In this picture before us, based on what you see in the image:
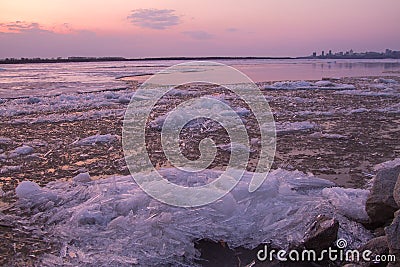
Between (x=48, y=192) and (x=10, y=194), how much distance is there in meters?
0.54

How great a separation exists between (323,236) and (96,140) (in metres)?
5.05

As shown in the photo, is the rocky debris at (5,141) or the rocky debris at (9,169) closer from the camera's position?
the rocky debris at (9,169)

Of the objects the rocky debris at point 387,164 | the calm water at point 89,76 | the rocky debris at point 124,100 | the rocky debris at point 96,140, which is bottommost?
the rocky debris at point 387,164

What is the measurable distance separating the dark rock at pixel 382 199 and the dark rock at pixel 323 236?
1.57 ft

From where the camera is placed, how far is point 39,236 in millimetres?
3408

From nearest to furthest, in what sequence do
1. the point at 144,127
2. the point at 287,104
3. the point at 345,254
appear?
1. the point at 345,254
2. the point at 144,127
3. the point at 287,104

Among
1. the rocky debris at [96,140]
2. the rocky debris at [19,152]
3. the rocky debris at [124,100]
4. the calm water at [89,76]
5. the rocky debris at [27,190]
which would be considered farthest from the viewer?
the calm water at [89,76]

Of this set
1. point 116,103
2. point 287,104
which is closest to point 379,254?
point 287,104

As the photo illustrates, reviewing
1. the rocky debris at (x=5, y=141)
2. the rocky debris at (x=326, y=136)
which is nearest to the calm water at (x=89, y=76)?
the rocky debris at (x=5, y=141)

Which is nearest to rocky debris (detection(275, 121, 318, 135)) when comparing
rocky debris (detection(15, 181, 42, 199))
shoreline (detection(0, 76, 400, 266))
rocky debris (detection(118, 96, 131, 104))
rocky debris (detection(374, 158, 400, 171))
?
shoreline (detection(0, 76, 400, 266))

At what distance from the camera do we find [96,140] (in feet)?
23.0

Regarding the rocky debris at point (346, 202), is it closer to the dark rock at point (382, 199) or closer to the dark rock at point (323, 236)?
the dark rock at point (382, 199)

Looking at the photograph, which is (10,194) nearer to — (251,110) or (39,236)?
(39,236)

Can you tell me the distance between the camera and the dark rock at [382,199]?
3.10 meters
